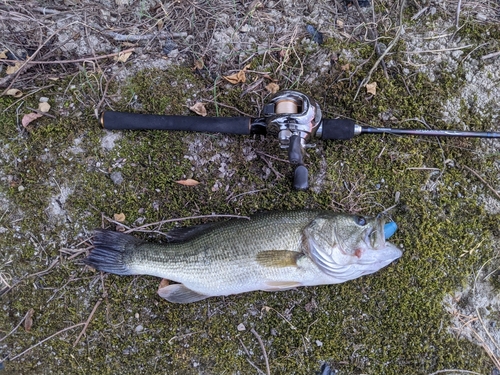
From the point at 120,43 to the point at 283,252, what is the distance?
95.4 inches

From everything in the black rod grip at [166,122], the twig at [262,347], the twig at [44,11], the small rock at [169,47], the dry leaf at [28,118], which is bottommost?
the twig at [262,347]

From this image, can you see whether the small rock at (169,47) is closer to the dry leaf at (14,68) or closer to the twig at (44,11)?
the twig at (44,11)

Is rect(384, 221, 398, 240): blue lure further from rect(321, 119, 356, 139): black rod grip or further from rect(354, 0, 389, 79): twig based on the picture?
rect(354, 0, 389, 79): twig

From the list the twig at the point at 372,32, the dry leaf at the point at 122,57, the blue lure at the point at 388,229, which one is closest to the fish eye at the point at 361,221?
the blue lure at the point at 388,229

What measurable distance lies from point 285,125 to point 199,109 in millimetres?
961

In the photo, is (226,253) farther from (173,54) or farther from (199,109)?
(173,54)

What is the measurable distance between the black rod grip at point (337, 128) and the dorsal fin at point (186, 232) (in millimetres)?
1197

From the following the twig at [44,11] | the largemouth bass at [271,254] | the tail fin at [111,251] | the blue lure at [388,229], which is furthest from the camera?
the twig at [44,11]

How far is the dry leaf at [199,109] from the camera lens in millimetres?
3402

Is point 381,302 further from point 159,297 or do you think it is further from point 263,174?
point 159,297

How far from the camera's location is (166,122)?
3.17m

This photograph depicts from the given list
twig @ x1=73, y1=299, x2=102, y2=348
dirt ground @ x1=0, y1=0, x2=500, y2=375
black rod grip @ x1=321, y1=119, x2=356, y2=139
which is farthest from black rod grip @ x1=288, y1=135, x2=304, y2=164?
twig @ x1=73, y1=299, x2=102, y2=348

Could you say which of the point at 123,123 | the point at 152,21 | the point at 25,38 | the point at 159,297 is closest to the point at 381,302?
the point at 159,297

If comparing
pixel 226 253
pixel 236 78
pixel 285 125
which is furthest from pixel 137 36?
pixel 226 253
